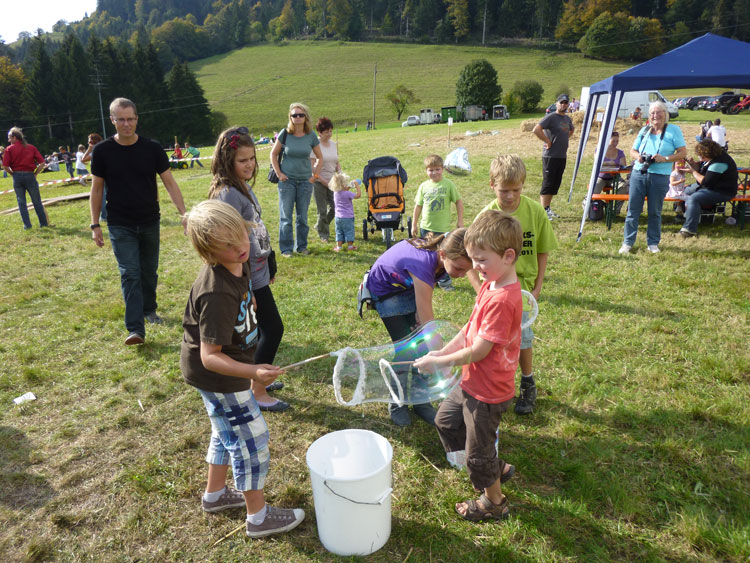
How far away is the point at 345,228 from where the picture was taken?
28.1 feet

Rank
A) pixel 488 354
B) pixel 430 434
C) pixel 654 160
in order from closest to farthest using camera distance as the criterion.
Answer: pixel 488 354, pixel 430 434, pixel 654 160

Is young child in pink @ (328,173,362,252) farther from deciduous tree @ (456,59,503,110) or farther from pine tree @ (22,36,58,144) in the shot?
pine tree @ (22,36,58,144)

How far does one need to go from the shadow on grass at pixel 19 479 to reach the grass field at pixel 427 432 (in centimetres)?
1

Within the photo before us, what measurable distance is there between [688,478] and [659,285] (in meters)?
3.95

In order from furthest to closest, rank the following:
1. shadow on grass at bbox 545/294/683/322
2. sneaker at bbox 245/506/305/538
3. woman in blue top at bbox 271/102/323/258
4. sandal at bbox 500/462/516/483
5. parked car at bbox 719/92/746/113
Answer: parked car at bbox 719/92/746/113 < woman in blue top at bbox 271/102/323/258 < shadow on grass at bbox 545/294/683/322 < sandal at bbox 500/462/516/483 < sneaker at bbox 245/506/305/538

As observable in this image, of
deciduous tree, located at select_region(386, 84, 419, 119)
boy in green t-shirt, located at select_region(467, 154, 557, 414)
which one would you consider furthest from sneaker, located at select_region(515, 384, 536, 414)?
deciduous tree, located at select_region(386, 84, 419, 119)

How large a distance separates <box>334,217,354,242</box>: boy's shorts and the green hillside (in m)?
56.1

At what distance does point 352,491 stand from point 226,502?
43.8 inches

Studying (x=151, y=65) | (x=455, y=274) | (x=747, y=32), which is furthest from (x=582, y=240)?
(x=747, y=32)

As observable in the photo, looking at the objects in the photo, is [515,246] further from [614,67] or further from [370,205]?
[614,67]

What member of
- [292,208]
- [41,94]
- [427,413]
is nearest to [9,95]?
[41,94]

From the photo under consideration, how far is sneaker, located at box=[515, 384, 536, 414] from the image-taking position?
156 inches

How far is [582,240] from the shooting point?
8766mm

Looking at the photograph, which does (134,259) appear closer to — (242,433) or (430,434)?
(242,433)
